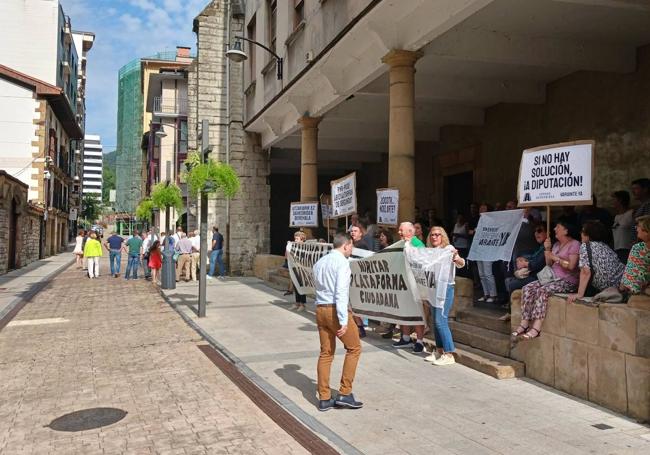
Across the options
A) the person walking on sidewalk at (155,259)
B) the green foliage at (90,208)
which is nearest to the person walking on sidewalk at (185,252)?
the person walking on sidewalk at (155,259)

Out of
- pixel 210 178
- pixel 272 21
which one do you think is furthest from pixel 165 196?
pixel 210 178

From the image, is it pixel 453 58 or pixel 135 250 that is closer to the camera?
pixel 453 58

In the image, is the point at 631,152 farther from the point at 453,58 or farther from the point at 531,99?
the point at 453,58

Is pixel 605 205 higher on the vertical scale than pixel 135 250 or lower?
higher

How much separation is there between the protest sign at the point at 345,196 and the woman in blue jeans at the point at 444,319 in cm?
303

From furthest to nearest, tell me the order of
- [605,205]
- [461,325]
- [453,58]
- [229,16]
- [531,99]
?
[229,16]
[531,99]
[605,205]
[453,58]
[461,325]

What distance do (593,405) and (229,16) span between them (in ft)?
65.7

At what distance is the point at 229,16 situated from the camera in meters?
21.2

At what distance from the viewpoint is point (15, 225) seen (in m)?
23.8

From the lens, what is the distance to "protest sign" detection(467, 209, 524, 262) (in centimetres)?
746

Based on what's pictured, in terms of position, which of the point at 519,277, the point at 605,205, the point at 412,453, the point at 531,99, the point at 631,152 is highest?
the point at 531,99

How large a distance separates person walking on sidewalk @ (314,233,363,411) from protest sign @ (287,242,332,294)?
4.62 meters

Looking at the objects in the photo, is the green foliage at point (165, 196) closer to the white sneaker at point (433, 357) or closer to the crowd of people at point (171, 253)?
the crowd of people at point (171, 253)

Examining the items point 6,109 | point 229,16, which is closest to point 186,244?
point 229,16
